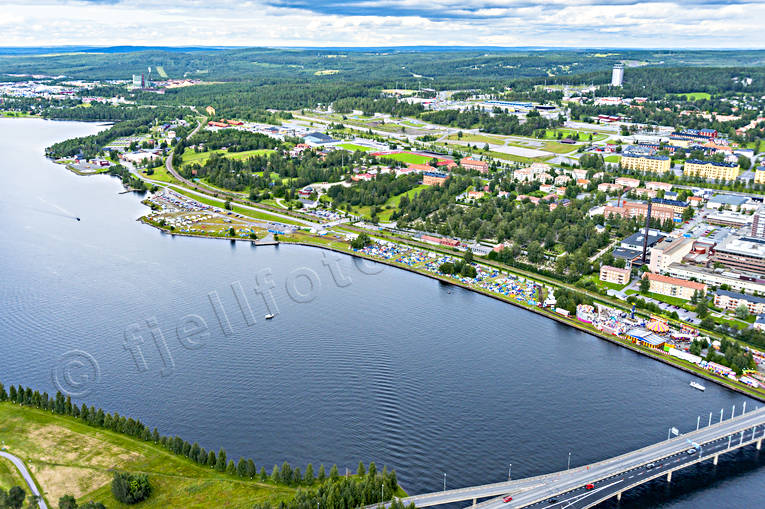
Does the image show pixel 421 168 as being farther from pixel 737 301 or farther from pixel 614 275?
pixel 737 301

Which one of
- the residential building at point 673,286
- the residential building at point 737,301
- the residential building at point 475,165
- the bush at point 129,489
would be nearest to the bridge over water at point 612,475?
the bush at point 129,489

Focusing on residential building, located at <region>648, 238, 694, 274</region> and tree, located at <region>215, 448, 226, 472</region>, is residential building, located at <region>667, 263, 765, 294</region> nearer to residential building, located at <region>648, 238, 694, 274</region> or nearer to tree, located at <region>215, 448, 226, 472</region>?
residential building, located at <region>648, 238, 694, 274</region>

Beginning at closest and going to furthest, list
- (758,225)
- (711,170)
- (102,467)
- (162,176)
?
(102,467), (758,225), (711,170), (162,176)

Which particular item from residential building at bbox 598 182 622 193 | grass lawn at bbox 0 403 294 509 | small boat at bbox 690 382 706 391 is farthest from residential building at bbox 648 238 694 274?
grass lawn at bbox 0 403 294 509

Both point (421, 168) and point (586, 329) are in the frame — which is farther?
point (421, 168)

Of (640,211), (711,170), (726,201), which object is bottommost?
(640,211)

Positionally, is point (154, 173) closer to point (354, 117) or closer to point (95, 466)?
point (354, 117)

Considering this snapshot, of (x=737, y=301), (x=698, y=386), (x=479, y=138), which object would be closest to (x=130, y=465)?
(x=698, y=386)

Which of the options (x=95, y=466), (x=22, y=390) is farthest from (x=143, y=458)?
(x=22, y=390)
